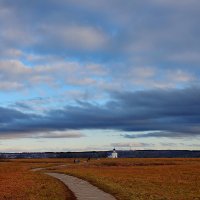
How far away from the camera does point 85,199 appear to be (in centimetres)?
2564

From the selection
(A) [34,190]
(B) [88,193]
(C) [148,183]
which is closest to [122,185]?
(C) [148,183]

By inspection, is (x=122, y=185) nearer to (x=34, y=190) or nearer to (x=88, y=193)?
(x=34, y=190)

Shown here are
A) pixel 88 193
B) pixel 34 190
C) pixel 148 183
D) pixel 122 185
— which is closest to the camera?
pixel 88 193

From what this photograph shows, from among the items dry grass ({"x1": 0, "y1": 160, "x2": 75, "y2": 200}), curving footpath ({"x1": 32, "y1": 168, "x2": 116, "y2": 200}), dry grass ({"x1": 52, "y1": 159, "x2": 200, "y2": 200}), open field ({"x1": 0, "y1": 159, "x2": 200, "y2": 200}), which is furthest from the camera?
open field ({"x1": 0, "y1": 159, "x2": 200, "y2": 200})

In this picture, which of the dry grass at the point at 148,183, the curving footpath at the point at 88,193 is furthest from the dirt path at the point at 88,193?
the dry grass at the point at 148,183

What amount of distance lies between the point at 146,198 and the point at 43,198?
657 cm

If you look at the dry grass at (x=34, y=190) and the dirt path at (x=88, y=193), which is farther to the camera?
the dry grass at (x=34, y=190)

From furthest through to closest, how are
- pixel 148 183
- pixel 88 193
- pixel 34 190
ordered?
pixel 148 183
pixel 34 190
pixel 88 193

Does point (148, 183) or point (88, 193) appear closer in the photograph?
point (88, 193)

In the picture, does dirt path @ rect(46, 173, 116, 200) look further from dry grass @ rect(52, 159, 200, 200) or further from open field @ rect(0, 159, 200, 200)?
dry grass @ rect(52, 159, 200, 200)

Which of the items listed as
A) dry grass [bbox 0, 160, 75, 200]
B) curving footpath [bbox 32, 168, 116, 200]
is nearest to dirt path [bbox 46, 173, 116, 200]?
curving footpath [bbox 32, 168, 116, 200]

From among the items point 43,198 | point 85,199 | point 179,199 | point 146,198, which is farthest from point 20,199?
point 179,199

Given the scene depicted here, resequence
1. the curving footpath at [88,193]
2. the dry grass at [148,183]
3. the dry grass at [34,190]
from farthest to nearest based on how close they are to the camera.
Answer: the dry grass at [148,183]
the dry grass at [34,190]
the curving footpath at [88,193]

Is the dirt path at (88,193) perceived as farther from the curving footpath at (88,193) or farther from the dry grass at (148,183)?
the dry grass at (148,183)
